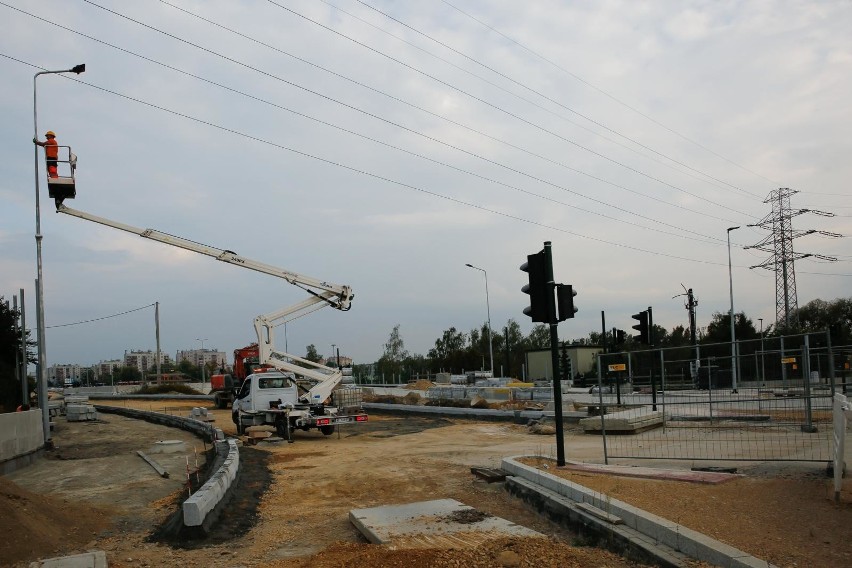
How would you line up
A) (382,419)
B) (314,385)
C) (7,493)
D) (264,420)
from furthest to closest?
(382,419) → (314,385) → (264,420) → (7,493)

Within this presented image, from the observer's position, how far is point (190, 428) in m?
24.2

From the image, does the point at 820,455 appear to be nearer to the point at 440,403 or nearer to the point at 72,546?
the point at 72,546

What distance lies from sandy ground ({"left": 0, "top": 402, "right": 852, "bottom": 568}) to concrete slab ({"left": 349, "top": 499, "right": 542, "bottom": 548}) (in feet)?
0.89

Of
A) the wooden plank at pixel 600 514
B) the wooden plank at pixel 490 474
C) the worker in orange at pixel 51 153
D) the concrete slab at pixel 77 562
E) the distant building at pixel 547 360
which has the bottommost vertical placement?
the distant building at pixel 547 360

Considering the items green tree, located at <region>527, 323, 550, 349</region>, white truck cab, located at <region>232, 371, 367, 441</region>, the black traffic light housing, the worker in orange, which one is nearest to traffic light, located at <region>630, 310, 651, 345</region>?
the black traffic light housing

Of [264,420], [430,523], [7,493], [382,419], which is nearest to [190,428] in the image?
[264,420]

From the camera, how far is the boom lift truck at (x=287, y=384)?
67.2ft

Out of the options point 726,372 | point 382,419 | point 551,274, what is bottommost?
point 382,419

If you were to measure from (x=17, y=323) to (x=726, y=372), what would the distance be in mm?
34881

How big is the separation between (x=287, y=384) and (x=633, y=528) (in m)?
17.3

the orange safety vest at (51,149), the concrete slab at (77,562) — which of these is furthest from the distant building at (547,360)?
the concrete slab at (77,562)

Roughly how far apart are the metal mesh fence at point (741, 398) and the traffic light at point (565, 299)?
1571 mm

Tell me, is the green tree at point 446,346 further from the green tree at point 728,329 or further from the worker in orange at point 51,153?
the worker in orange at point 51,153

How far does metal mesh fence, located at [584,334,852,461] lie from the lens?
10445 millimetres
